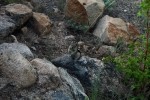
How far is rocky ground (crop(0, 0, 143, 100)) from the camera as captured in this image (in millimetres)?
4062

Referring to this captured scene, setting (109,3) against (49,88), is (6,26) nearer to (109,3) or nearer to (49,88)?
(49,88)

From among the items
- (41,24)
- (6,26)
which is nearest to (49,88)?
(6,26)

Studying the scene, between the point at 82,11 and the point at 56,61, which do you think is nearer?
the point at 56,61

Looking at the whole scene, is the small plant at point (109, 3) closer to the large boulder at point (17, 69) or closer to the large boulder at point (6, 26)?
the large boulder at point (6, 26)

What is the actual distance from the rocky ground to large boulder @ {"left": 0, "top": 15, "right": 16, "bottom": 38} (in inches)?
1.2

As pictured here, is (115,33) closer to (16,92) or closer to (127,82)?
(127,82)

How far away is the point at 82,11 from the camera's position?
573 cm

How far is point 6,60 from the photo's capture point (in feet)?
13.5

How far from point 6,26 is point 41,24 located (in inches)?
22.2

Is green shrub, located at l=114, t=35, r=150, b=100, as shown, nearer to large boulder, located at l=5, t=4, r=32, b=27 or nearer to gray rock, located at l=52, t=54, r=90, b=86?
gray rock, located at l=52, t=54, r=90, b=86

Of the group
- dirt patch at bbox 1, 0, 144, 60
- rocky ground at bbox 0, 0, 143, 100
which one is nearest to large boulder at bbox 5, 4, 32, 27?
rocky ground at bbox 0, 0, 143, 100

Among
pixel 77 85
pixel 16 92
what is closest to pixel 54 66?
pixel 77 85

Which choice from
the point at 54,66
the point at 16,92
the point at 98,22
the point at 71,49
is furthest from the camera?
the point at 98,22

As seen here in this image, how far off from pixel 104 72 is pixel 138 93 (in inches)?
19.7
